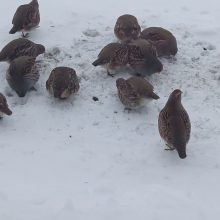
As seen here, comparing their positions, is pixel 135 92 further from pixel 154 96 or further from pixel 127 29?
pixel 127 29

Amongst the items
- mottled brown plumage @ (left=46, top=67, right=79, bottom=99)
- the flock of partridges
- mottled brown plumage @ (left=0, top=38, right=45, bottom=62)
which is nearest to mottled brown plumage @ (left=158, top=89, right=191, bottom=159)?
the flock of partridges

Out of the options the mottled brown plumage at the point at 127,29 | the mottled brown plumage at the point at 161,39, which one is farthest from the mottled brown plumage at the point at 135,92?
the mottled brown plumage at the point at 127,29

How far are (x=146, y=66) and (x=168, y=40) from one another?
783 millimetres

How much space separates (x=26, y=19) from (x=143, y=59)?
220cm

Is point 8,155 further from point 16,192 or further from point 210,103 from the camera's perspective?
point 210,103

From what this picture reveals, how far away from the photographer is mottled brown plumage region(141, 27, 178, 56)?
8180 millimetres

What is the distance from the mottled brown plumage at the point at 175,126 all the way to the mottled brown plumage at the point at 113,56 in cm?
151

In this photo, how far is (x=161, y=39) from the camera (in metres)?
8.34

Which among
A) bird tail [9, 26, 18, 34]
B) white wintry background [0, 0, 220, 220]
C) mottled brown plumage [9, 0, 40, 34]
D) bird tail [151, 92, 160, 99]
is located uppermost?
mottled brown plumage [9, 0, 40, 34]

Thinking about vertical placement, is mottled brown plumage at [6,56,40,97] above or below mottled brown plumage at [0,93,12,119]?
above

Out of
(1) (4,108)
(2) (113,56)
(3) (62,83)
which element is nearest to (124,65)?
(2) (113,56)

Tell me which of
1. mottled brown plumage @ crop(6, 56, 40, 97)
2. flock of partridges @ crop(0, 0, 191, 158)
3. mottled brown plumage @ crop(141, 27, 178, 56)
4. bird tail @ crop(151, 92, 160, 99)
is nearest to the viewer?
flock of partridges @ crop(0, 0, 191, 158)

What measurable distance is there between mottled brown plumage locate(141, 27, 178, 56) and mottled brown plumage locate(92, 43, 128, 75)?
2.10 feet

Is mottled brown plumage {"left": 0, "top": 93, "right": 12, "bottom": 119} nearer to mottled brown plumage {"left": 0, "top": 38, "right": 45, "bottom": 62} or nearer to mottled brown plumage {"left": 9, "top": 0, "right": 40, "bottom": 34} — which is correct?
mottled brown plumage {"left": 0, "top": 38, "right": 45, "bottom": 62}
